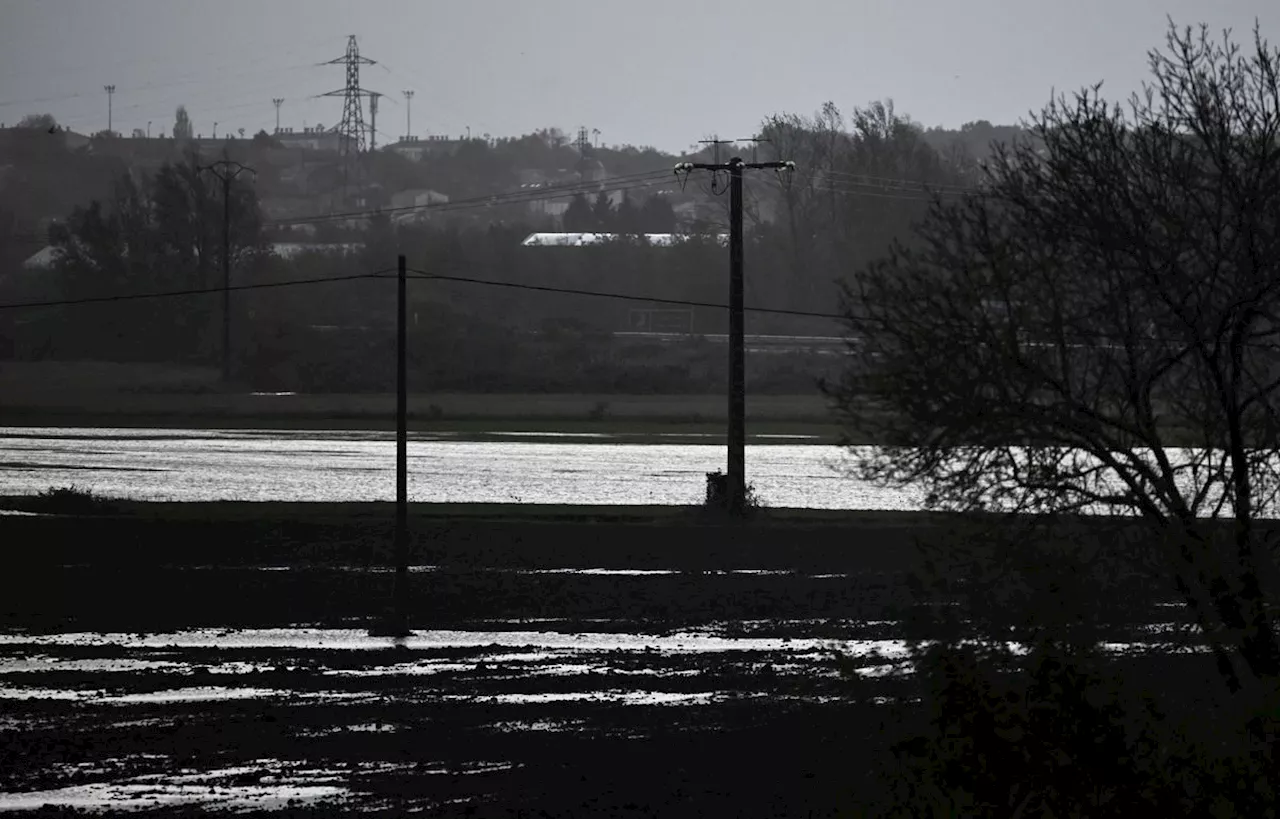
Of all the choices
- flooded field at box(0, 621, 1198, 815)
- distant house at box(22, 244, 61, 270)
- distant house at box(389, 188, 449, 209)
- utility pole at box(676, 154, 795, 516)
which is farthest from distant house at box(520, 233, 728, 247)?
distant house at box(389, 188, 449, 209)

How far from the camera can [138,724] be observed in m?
15.5

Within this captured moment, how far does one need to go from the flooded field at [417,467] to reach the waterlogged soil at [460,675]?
8162 mm

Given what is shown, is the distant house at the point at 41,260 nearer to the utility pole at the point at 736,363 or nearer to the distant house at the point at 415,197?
the distant house at the point at 415,197

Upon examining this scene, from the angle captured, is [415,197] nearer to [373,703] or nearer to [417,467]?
[417,467]

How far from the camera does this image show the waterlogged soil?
13211 mm

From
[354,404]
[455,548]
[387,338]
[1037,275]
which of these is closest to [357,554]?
[455,548]

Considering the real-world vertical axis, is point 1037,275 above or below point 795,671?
above

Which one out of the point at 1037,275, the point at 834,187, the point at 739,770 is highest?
the point at 834,187

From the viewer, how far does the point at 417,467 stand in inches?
1799

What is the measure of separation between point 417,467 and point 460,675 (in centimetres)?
2786

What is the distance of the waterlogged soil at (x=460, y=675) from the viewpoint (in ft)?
43.3

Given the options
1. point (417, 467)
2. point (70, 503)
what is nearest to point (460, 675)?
point (70, 503)

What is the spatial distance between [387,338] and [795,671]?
58.3 m

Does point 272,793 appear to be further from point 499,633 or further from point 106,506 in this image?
point 106,506
